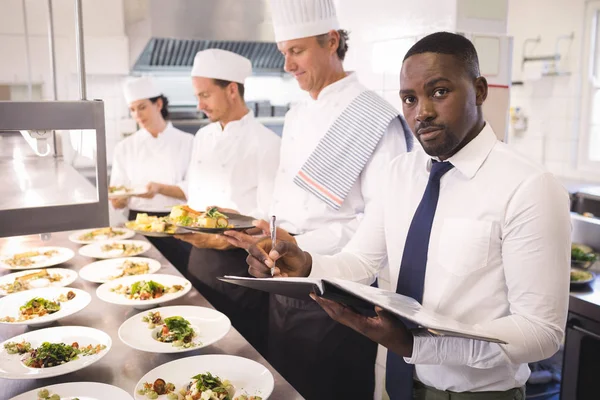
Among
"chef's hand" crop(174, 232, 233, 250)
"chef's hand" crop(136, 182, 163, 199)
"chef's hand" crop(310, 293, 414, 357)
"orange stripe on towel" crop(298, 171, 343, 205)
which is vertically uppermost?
"orange stripe on towel" crop(298, 171, 343, 205)

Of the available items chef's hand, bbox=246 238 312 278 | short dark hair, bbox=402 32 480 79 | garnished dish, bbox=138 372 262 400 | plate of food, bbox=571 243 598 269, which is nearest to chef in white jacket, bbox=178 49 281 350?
chef's hand, bbox=246 238 312 278

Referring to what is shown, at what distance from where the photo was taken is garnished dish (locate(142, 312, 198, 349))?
5.75ft

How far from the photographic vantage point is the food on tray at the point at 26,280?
230 centimetres

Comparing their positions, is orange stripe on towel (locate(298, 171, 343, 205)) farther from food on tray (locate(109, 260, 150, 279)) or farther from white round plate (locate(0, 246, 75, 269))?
white round plate (locate(0, 246, 75, 269))

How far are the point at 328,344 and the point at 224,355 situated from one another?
938 millimetres

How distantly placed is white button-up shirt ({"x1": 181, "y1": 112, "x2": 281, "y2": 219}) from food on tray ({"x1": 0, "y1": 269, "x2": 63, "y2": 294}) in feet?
3.74

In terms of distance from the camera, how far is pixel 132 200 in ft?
14.8

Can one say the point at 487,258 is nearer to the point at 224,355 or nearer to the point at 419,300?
the point at 419,300

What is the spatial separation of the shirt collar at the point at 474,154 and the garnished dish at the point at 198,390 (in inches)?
31.7

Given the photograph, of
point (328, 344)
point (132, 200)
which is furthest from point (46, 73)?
point (328, 344)

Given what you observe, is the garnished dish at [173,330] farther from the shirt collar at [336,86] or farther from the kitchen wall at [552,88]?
the kitchen wall at [552,88]

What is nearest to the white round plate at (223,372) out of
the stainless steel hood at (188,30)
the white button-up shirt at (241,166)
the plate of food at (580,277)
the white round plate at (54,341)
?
the white round plate at (54,341)

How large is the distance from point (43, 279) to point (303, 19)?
159 centimetres

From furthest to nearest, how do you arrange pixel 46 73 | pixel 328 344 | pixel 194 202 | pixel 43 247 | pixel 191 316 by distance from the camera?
pixel 46 73 → pixel 194 202 → pixel 43 247 → pixel 328 344 → pixel 191 316
